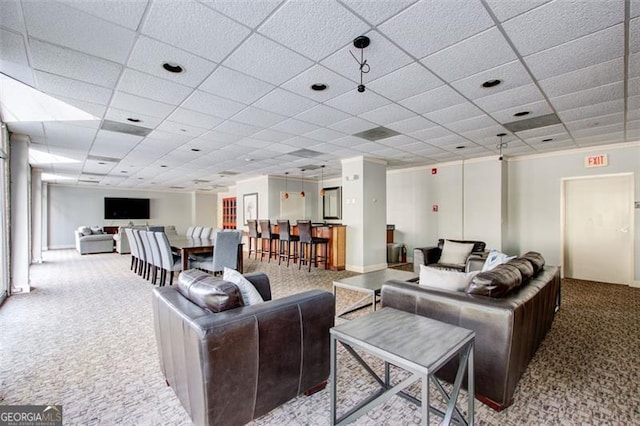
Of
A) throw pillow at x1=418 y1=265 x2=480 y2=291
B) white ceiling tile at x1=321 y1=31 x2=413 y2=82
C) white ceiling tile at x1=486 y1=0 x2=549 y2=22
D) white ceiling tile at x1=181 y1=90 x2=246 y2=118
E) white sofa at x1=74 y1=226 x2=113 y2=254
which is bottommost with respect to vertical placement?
white sofa at x1=74 y1=226 x2=113 y2=254

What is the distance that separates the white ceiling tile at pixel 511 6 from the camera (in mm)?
1803

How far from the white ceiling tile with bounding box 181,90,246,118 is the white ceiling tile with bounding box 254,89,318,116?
0.30 metres

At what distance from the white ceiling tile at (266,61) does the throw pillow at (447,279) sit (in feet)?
6.62

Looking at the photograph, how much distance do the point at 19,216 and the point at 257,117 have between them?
4198 mm

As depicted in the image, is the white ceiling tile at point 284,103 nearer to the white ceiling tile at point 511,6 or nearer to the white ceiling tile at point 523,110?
the white ceiling tile at point 511,6

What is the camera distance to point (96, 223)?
12.0 m

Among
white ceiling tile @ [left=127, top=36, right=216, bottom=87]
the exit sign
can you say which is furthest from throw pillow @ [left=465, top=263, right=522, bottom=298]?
the exit sign

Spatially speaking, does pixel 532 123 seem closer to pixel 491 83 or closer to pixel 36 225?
pixel 491 83

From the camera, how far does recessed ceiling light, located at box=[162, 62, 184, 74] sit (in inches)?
100

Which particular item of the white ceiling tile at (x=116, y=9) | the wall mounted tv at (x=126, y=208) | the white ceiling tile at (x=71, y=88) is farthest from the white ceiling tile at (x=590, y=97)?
the wall mounted tv at (x=126, y=208)

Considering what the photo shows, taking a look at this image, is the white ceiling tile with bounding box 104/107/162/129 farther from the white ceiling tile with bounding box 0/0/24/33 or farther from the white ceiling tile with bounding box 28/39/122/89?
the white ceiling tile with bounding box 0/0/24/33

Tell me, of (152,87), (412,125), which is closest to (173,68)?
(152,87)

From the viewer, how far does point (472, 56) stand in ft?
7.89

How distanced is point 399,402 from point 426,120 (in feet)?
10.9
